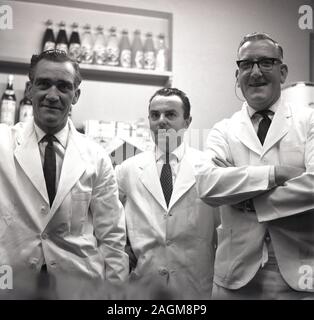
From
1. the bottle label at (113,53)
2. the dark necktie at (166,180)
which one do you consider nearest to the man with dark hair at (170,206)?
the dark necktie at (166,180)

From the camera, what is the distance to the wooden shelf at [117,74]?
4.91 ft

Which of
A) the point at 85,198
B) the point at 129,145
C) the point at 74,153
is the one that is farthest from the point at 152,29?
the point at 85,198

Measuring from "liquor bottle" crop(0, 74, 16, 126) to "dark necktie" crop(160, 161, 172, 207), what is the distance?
0.72 m

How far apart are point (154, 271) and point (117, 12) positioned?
2.93 ft

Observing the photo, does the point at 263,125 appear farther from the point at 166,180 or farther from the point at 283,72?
the point at 166,180

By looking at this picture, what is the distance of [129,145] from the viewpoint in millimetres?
1352

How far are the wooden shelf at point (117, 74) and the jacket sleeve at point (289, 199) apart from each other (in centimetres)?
68

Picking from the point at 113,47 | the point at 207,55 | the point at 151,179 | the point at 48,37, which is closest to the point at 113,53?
the point at 113,47

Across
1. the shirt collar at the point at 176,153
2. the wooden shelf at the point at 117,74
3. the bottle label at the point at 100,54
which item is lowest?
the shirt collar at the point at 176,153

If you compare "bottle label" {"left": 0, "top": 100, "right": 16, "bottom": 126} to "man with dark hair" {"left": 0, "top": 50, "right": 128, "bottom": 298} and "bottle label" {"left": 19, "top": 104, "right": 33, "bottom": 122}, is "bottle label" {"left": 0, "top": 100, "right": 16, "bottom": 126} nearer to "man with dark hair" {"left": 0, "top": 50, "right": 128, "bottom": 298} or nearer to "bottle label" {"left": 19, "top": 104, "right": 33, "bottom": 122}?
"bottle label" {"left": 19, "top": 104, "right": 33, "bottom": 122}

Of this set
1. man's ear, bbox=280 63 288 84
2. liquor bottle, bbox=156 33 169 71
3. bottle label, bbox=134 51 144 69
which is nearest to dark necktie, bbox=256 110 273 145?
man's ear, bbox=280 63 288 84

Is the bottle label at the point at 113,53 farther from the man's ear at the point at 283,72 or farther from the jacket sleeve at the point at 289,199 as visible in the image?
the jacket sleeve at the point at 289,199

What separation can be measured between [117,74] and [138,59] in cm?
13

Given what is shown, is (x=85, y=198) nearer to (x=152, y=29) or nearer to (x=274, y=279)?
(x=274, y=279)
